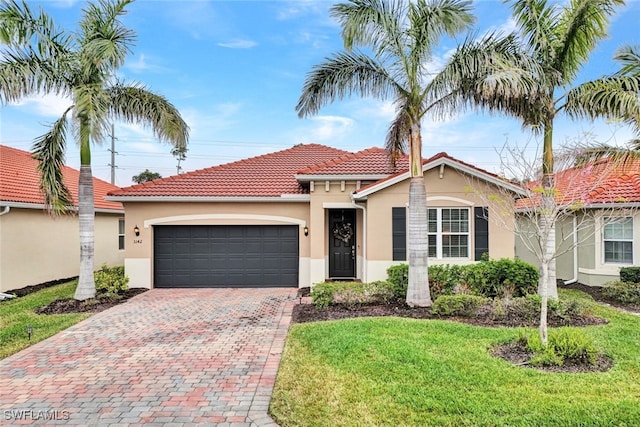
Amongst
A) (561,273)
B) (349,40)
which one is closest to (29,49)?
(349,40)

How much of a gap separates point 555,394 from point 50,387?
6923 mm

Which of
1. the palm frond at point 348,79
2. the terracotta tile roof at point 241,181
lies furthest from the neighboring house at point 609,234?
the terracotta tile roof at point 241,181

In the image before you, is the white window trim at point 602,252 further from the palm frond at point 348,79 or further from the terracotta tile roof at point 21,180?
the terracotta tile roof at point 21,180

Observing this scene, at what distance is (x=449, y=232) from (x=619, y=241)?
6.07 meters

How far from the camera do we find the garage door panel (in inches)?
516

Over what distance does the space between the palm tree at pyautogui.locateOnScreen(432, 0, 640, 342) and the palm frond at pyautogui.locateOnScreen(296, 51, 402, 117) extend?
1.31 meters

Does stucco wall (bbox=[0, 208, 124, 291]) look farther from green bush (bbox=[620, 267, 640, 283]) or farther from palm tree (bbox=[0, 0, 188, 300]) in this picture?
green bush (bbox=[620, 267, 640, 283])

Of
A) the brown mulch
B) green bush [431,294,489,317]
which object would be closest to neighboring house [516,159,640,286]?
green bush [431,294,489,317]

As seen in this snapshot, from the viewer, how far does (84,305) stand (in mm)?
9984

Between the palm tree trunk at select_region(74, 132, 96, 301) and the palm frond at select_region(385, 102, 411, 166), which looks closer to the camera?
the palm frond at select_region(385, 102, 411, 166)

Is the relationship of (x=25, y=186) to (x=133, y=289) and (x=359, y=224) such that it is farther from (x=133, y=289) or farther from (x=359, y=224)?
(x=359, y=224)

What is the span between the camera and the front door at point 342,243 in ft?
44.9

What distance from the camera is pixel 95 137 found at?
30.5 feet

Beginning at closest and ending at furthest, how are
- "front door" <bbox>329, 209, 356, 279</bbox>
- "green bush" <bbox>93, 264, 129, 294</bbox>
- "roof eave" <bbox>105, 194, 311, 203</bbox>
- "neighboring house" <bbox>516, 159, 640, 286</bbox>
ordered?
1. "green bush" <bbox>93, 264, 129, 294</bbox>
2. "neighboring house" <bbox>516, 159, 640, 286</bbox>
3. "roof eave" <bbox>105, 194, 311, 203</bbox>
4. "front door" <bbox>329, 209, 356, 279</bbox>
